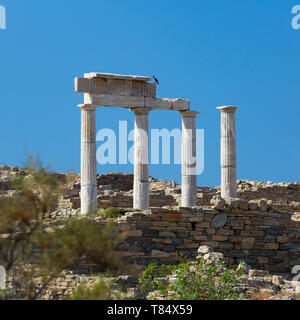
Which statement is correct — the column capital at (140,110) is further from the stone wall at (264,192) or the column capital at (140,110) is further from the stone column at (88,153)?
the stone wall at (264,192)

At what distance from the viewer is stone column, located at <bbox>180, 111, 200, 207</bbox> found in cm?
3209

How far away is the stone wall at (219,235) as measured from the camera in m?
25.9

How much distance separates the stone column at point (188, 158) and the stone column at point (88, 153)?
13.7ft

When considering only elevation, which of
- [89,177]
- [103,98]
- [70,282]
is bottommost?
[70,282]

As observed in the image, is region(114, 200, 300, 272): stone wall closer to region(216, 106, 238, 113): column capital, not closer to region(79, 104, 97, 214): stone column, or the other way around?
region(79, 104, 97, 214): stone column

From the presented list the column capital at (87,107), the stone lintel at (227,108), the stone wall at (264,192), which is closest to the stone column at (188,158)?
the stone lintel at (227,108)

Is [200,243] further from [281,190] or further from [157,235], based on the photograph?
[281,190]

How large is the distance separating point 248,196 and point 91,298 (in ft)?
81.5

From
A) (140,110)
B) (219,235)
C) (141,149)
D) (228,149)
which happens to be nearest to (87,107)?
(140,110)

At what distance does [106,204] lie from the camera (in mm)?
31344

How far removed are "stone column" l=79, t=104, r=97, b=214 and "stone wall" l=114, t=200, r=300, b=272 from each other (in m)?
4.24
